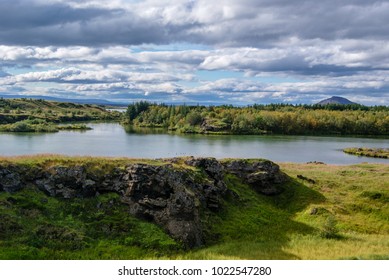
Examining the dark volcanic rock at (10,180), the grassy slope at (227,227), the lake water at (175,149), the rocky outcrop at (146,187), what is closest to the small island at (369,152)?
the lake water at (175,149)

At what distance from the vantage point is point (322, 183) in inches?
1802

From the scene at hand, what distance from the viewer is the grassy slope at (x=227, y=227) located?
85.1 feet

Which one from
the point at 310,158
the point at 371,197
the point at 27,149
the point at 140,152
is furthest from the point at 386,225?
the point at 27,149

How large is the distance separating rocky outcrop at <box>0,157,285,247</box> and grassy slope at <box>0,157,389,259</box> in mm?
834

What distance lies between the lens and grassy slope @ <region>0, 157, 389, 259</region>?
2594 centimetres

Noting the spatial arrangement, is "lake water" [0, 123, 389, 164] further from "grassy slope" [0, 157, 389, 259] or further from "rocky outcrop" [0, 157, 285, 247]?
"rocky outcrop" [0, 157, 285, 247]

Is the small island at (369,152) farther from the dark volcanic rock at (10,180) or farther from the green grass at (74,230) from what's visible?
the dark volcanic rock at (10,180)

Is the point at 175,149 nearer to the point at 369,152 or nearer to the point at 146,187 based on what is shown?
the point at 369,152

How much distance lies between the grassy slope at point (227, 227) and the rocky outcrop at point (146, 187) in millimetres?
834

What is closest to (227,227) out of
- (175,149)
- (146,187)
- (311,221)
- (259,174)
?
(146,187)

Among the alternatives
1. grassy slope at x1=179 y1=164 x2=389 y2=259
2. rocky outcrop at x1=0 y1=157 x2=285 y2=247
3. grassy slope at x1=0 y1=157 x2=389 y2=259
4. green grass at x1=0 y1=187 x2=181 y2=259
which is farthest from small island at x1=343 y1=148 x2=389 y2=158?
green grass at x1=0 y1=187 x2=181 y2=259

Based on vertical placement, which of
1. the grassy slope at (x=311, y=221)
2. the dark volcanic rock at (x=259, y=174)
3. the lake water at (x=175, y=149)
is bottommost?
the lake water at (x=175, y=149)

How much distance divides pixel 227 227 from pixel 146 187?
24.1ft

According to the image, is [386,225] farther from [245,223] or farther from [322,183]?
[245,223]
